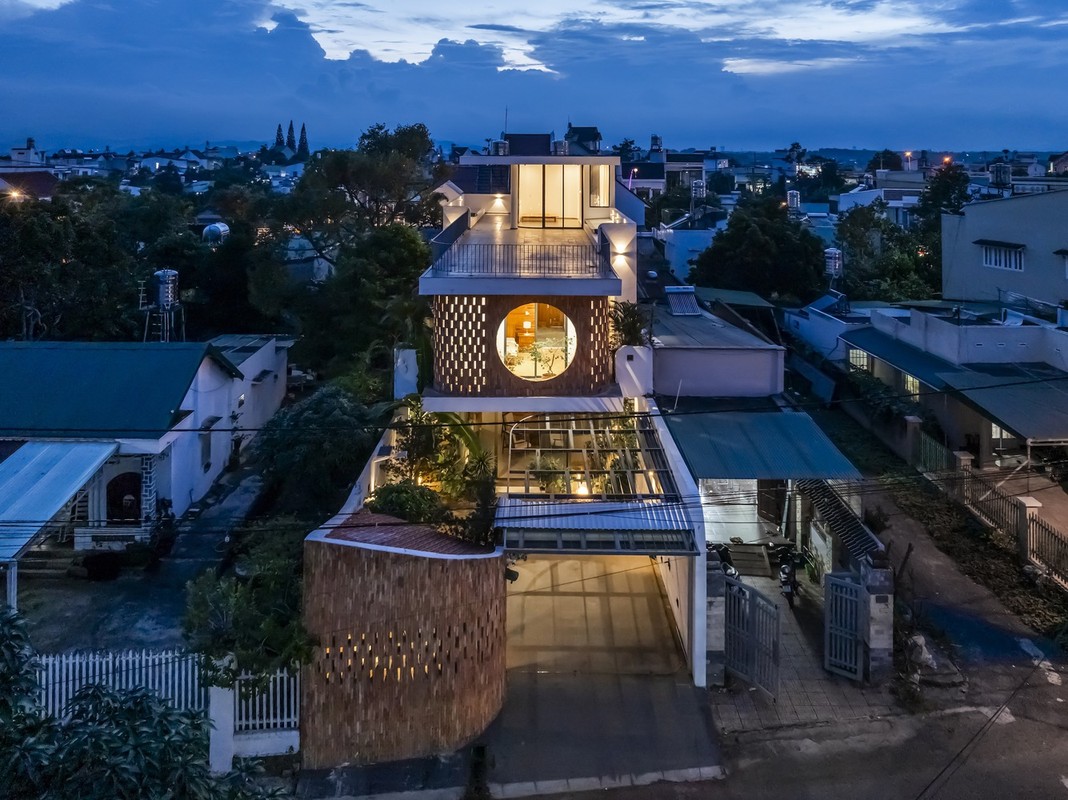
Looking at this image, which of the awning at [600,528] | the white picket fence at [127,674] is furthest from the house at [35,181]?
the awning at [600,528]

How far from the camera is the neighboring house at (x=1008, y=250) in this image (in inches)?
822

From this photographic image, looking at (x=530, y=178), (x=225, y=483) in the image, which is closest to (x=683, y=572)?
(x=225, y=483)

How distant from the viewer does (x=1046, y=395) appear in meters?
14.5

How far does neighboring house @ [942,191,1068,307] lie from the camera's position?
20875mm

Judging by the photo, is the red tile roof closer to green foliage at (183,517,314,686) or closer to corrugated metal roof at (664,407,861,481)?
green foliage at (183,517,314,686)

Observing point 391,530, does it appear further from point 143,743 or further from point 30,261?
point 30,261

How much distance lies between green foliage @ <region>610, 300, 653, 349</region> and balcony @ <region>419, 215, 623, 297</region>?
741mm

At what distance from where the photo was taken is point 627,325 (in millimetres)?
13664

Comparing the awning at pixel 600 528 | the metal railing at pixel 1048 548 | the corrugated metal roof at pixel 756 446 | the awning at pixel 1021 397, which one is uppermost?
the awning at pixel 1021 397

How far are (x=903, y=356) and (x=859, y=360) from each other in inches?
140

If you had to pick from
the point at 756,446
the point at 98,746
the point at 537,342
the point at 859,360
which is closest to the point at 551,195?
the point at 537,342

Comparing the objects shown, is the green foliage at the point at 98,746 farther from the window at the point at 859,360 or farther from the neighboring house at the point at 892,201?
the neighboring house at the point at 892,201

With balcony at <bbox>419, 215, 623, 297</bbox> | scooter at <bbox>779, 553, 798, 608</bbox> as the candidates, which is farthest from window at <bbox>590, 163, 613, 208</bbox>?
scooter at <bbox>779, 553, 798, 608</bbox>

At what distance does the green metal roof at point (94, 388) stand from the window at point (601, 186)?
348 inches
